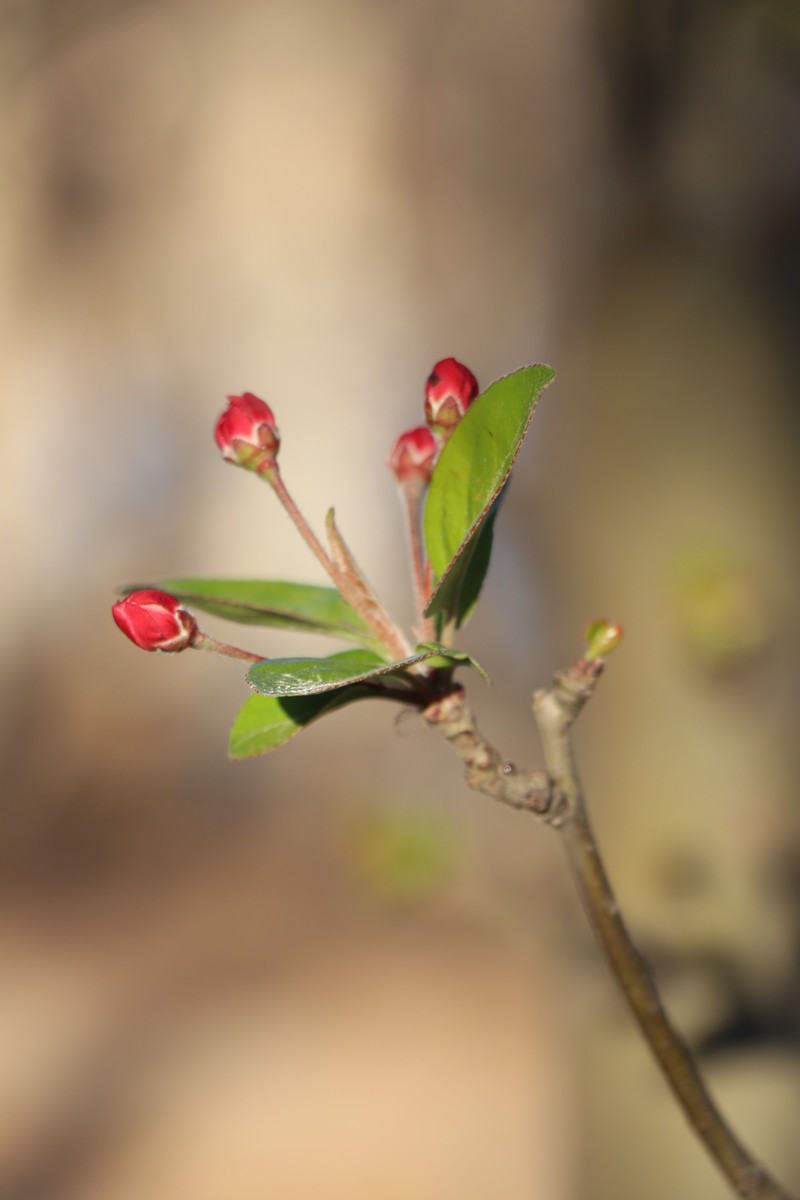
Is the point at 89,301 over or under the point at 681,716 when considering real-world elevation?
over

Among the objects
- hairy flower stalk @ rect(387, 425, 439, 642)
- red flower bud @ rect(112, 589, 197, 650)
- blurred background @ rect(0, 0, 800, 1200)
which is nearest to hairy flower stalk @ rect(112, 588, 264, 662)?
red flower bud @ rect(112, 589, 197, 650)

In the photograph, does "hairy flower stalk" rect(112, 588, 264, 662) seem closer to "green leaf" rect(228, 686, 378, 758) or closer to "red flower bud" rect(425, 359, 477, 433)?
"green leaf" rect(228, 686, 378, 758)

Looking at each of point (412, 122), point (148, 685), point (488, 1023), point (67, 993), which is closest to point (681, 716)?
point (488, 1023)

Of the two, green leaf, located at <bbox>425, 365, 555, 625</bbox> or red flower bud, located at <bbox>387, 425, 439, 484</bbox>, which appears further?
red flower bud, located at <bbox>387, 425, 439, 484</bbox>

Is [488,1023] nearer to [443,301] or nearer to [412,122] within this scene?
[443,301]

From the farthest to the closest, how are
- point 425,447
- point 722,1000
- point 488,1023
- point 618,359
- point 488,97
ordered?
point 488,97
point 488,1023
point 618,359
point 722,1000
point 425,447

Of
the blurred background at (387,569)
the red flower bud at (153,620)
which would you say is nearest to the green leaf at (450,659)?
the red flower bud at (153,620)

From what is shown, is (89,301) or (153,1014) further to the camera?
(89,301)
